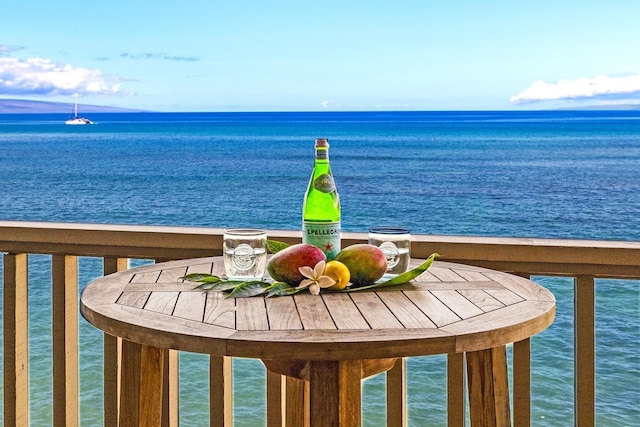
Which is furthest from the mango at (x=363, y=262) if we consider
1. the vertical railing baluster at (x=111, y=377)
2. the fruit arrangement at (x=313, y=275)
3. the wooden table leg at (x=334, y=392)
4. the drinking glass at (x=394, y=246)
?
the vertical railing baluster at (x=111, y=377)

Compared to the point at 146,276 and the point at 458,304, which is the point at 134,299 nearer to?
the point at 146,276

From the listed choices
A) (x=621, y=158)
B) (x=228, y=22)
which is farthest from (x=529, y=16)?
(x=228, y=22)

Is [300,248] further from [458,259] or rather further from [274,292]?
[458,259]

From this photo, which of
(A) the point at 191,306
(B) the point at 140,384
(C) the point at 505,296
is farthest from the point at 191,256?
(C) the point at 505,296

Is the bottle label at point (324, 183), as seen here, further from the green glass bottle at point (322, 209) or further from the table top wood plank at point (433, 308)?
the table top wood plank at point (433, 308)

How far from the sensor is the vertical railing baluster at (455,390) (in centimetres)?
194

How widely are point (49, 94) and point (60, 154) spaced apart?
10657 millimetres

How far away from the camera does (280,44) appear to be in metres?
49.6

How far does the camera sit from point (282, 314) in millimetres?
1338

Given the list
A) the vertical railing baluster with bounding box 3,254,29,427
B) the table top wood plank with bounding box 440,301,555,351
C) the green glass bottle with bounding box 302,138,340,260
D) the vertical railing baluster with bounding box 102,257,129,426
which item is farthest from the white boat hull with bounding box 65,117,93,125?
the table top wood plank with bounding box 440,301,555,351

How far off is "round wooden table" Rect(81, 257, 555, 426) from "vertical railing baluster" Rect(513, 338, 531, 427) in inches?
11.5

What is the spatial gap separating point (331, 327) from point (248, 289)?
0.30 m

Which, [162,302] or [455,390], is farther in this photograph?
[455,390]

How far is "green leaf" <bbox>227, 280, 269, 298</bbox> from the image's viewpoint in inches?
58.3
